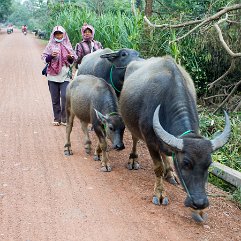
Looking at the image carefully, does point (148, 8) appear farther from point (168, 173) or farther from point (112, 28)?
point (168, 173)

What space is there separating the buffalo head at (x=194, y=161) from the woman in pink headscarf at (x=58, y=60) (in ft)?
14.9

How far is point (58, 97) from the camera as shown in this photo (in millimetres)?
8781

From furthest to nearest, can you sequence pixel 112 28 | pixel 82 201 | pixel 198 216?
pixel 112 28 → pixel 82 201 → pixel 198 216

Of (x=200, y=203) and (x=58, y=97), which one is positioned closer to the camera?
(x=200, y=203)

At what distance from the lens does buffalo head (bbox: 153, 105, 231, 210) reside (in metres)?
4.23

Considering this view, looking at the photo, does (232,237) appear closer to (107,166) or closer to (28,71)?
(107,166)

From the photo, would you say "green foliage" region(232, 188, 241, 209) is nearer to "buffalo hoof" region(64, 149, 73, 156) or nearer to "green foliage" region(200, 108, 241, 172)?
"green foliage" region(200, 108, 241, 172)

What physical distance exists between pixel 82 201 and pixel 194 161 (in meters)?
1.78

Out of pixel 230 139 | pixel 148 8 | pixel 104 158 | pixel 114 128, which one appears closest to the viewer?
pixel 114 128

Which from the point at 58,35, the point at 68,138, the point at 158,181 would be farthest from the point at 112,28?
the point at 158,181

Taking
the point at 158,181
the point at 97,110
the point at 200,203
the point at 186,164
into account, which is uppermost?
the point at 186,164

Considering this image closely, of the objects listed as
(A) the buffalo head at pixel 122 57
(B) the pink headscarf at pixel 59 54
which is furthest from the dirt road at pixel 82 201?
(A) the buffalo head at pixel 122 57

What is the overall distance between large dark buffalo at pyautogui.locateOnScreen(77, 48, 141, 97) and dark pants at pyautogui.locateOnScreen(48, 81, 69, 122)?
25.0 inches

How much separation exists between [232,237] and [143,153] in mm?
3033
